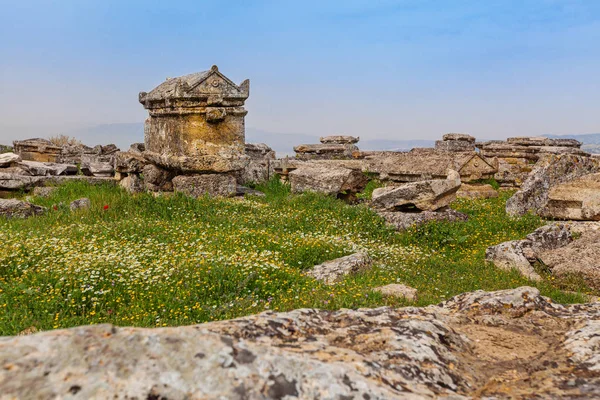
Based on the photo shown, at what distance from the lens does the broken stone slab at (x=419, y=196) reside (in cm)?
1305

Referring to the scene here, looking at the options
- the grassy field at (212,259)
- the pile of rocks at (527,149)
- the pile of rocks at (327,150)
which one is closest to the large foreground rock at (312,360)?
the grassy field at (212,259)

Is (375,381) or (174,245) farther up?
(375,381)

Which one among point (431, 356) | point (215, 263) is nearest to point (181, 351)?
point (431, 356)

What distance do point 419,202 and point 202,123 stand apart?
656 cm

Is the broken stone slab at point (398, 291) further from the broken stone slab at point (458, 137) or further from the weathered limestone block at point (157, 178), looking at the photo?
the broken stone slab at point (458, 137)

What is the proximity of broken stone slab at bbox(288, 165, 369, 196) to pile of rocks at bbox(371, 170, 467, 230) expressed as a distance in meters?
1.91

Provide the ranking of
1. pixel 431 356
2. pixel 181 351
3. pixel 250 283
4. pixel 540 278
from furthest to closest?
pixel 540 278, pixel 250 283, pixel 431 356, pixel 181 351

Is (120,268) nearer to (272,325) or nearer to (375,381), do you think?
(272,325)

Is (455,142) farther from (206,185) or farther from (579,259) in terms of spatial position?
(579,259)

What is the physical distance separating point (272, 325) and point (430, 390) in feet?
2.74

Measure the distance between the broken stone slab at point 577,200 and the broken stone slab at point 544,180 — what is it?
2.12ft

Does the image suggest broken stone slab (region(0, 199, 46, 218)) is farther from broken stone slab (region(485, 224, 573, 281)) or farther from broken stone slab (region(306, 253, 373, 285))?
broken stone slab (region(485, 224, 573, 281))

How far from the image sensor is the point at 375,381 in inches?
84.7

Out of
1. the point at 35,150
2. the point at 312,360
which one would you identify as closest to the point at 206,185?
the point at 312,360
